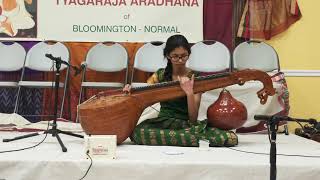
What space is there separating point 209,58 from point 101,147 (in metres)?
1.98

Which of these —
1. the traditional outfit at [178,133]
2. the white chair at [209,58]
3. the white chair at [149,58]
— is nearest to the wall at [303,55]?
the white chair at [209,58]

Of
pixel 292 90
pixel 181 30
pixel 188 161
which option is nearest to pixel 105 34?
pixel 181 30

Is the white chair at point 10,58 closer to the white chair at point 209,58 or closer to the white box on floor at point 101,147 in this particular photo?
the white chair at point 209,58

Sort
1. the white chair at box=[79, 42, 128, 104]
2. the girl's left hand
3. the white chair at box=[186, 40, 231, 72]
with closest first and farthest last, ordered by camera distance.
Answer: the girl's left hand → the white chair at box=[186, 40, 231, 72] → the white chair at box=[79, 42, 128, 104]

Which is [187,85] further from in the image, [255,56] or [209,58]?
[255,56]

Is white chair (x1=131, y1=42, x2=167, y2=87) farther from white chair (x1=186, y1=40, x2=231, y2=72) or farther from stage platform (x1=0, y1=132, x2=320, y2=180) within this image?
stage platform (x1=0, y1=132, x2=320, y2=180)

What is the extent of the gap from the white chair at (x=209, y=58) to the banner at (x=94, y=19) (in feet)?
0.81

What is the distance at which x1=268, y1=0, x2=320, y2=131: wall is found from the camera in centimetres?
384

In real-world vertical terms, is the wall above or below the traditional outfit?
above

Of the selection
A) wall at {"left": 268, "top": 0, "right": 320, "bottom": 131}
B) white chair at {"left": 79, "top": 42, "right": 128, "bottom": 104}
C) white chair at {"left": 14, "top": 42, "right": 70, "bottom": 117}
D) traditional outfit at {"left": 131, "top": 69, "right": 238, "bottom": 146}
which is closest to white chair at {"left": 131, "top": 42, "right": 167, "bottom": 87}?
white chair at {"left": 79, "top": 42, "right": 128, "bottom": 104}

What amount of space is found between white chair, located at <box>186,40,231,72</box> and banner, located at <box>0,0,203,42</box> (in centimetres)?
25

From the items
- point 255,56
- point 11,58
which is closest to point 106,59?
point 11,58

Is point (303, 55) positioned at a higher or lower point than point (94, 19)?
lower

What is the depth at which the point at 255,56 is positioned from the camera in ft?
12.2
